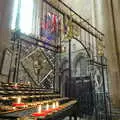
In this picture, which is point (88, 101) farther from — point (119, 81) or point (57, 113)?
point (57, 113)

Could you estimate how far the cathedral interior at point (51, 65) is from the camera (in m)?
1.45

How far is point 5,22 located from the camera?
6.29 ft

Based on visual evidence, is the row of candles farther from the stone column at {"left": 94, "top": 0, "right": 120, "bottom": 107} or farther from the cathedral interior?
the stone column at {"left": 94, "top": 0, "right": 120, "bottom": 107}

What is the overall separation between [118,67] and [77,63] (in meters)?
8.29

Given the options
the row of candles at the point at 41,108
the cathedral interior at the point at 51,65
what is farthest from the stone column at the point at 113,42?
the row of candles at the point at 41,108

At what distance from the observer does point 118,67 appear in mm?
3980

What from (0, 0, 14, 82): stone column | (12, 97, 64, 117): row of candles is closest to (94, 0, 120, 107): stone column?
(12, 97, 64, 117): row of candles

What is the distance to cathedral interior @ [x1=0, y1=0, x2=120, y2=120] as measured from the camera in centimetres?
145

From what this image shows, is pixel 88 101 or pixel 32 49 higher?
pixel 32 49

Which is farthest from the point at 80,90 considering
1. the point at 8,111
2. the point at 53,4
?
the point at 8,111

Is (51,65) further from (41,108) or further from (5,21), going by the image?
(41,108)

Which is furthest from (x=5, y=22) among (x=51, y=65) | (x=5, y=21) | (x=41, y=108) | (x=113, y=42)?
(x=113, y=42)

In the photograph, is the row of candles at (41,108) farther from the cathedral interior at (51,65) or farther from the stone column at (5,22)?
the stone column at (5,22)

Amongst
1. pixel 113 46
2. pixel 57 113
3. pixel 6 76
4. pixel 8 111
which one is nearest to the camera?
pixel 8 111
